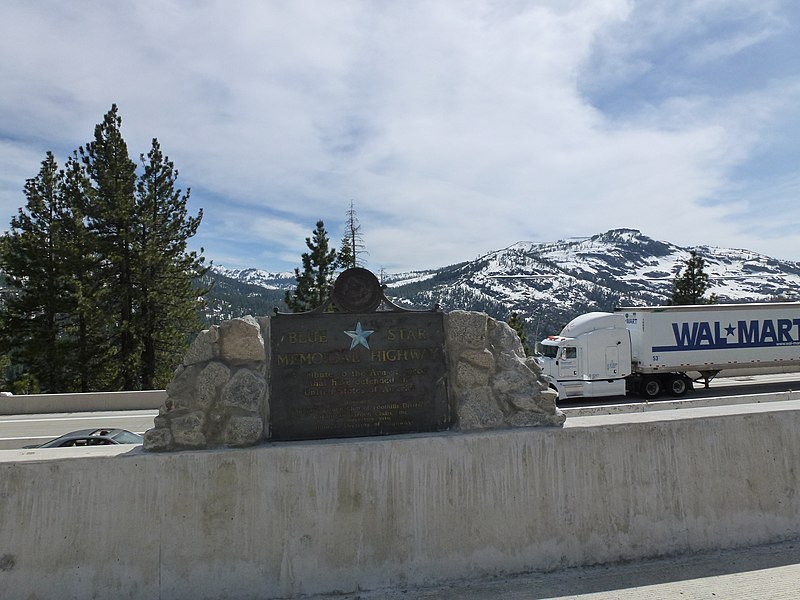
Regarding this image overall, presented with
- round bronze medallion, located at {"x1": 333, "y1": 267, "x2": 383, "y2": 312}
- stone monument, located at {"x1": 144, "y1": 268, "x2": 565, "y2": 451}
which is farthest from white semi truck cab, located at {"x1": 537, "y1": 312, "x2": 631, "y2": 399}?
round bronze medallion, located at {"x1": 333, "y1": 267, "x2": 383, "y2": 312}

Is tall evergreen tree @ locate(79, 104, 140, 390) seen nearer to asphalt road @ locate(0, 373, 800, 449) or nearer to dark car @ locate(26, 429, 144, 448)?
asphalt road @ locate(0, 373, 800, 449)

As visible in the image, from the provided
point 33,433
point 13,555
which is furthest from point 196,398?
point 33,433

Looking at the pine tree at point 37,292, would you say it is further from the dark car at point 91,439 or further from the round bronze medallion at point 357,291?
the round bronze medallion at point 357,291

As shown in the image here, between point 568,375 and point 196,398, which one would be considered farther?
point 568,375

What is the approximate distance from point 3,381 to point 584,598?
146 ft

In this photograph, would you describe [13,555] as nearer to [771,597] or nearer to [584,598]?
[584,598]

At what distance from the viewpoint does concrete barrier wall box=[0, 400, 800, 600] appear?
12.6 feet

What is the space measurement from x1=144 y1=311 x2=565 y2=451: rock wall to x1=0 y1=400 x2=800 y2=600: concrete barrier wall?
0.19m

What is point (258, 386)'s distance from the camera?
14.4 ft

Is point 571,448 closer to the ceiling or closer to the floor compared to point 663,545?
closer to the ceiling

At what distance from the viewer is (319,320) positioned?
15.2 ft

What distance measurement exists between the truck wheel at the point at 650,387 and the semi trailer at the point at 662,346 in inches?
1.4

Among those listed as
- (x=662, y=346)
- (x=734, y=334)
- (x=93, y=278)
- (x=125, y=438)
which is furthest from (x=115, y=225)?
(x=734, y=334)

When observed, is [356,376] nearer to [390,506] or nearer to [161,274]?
[390,506]
